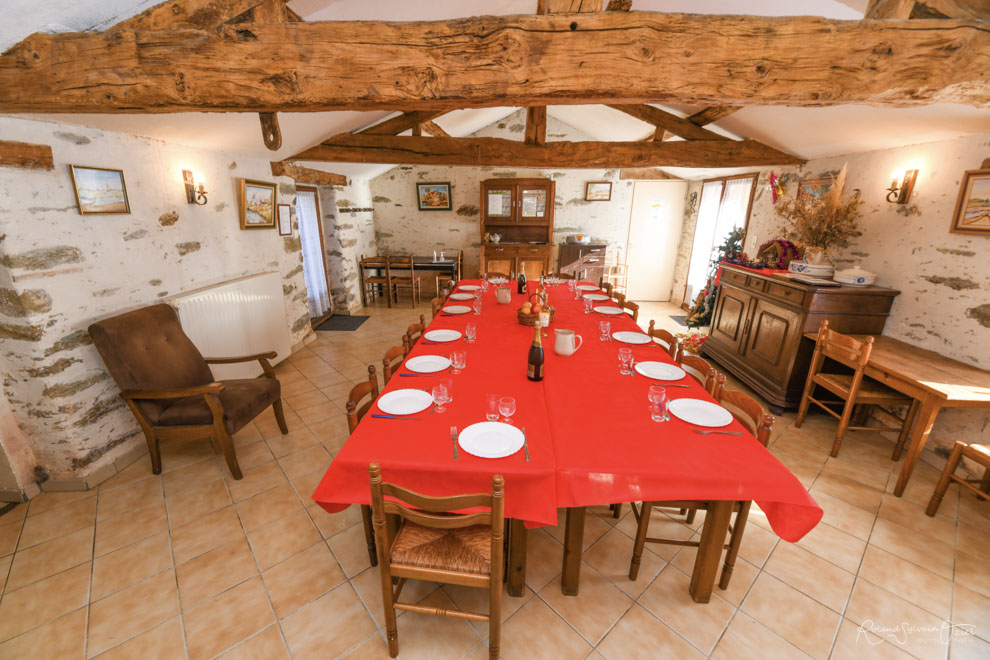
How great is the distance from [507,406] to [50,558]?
7.98ft

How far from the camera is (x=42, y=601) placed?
1741mm

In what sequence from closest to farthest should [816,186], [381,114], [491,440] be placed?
[491,440]
[816,186]
[381,114]

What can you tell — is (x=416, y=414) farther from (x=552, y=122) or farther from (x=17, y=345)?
(x=552, y=122)

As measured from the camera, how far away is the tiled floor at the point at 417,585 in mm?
1590

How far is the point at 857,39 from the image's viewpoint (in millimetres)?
1564

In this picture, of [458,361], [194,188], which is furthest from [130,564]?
[194,188]

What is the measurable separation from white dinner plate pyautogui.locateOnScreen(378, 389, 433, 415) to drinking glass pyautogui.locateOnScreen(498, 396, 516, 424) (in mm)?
337

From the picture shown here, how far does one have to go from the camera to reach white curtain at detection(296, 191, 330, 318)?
5348 millimetres

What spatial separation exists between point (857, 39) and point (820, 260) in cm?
226

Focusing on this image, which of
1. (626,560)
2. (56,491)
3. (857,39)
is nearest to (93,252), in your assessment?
(56,491)

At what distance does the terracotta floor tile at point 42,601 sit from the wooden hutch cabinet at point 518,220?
5.61m

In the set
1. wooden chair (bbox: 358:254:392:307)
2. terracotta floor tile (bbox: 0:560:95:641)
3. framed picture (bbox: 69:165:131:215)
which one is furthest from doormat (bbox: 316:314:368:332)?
terracotta floor tile (bbox: 0:560:95:641)

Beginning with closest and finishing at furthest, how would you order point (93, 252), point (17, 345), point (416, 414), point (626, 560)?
point (416, 414) → point (626, 560) → point (17, 345) → point (93, 252)

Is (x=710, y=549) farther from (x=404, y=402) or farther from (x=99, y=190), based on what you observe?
(x=99, y=190)
